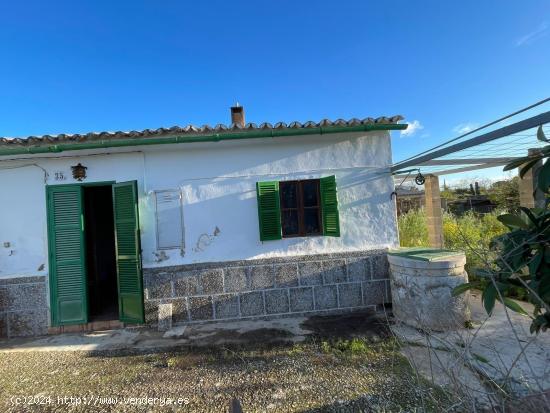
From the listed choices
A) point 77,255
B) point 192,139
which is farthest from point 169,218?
point 77,255

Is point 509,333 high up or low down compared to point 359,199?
down

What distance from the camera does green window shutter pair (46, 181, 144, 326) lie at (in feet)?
17.9

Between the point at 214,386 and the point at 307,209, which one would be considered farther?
the point at 307,209

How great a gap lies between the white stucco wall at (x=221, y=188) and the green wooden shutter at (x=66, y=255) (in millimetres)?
194

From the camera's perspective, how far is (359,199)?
19.3 feet

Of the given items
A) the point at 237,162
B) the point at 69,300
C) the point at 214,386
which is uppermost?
the point at 237,162

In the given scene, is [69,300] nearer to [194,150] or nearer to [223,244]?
[223,244]

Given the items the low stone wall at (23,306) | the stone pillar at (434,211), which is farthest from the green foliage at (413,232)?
the low stone wall at (23,306)

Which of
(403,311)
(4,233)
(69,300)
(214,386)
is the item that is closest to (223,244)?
(214,386)

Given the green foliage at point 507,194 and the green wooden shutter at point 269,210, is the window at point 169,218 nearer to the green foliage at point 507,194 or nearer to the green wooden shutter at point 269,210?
the green wooden shutter at point 269,210

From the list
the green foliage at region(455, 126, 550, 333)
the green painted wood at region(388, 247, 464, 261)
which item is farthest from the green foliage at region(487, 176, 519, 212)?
the green foliage at region(455, 126, 550, 333)

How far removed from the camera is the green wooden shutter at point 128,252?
5.41 meters

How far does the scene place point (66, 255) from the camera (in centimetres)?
555

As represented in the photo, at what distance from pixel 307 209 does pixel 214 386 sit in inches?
139
